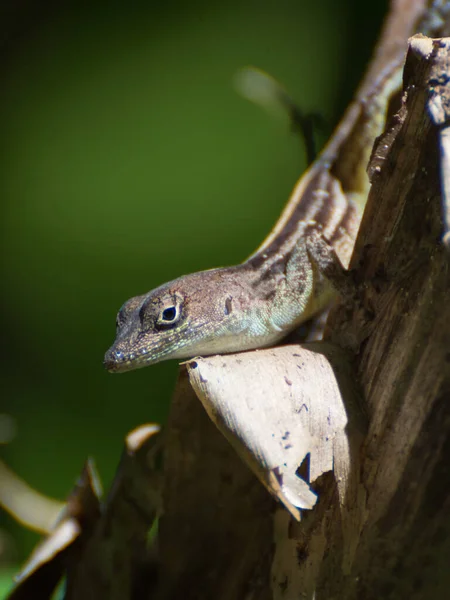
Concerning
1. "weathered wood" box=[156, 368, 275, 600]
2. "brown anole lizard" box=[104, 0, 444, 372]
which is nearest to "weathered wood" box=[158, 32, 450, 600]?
"weathered wood" box=[156, 368, 275, 600]

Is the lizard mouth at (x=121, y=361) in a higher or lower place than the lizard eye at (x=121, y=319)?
lower

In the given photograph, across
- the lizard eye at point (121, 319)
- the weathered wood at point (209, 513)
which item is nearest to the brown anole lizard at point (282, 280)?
the lizard eye at point (121, 319)

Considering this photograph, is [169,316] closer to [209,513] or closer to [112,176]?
[209,513]

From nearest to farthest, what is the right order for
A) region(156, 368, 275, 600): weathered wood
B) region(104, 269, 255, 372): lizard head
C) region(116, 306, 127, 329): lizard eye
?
region(156, 368, 275, 600): weathered wood → region(104, 269, 255, 372): lizard head → region(116, 306, 127, 329): lizard eye

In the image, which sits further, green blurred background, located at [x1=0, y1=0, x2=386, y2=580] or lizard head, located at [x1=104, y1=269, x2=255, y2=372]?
green blurred background, located at [x1=0, y1=0, x2=386, y2=580]

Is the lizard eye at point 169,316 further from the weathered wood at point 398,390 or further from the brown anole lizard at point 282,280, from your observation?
the weathered wood at point 398,390

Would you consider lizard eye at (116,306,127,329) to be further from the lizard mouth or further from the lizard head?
the lizard mouth

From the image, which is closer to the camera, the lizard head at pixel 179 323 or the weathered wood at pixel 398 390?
the weathered wood at pixel 398 390

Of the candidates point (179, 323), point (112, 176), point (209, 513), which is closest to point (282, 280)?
point (179, 323)
